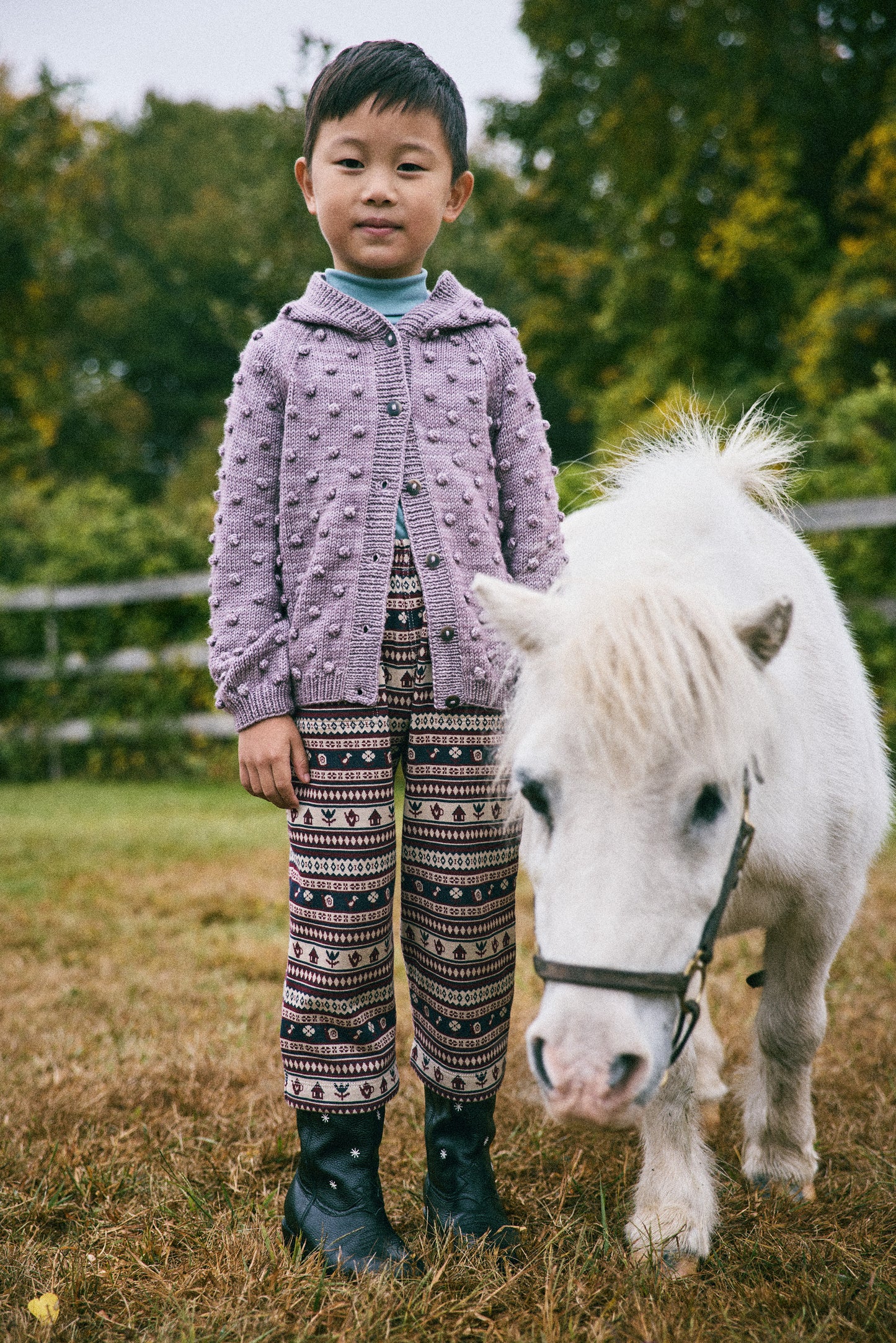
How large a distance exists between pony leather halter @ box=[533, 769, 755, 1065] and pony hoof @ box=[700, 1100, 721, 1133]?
1.02 meters

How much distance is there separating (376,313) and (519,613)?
71 cm

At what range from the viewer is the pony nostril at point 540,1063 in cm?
128

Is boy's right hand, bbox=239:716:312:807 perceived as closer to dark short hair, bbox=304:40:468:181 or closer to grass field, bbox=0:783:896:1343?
grass field, bbox=0:783:896:1343

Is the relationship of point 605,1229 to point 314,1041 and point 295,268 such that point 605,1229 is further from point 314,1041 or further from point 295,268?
point 295,268

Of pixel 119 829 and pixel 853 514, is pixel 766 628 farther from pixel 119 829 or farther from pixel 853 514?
pixel 119 829

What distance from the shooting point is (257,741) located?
1.75m

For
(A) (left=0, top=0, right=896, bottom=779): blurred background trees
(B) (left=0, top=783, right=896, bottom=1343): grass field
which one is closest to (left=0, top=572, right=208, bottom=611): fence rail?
(A) (left=0, top=0, right=896, bottom=779): blurred background trees

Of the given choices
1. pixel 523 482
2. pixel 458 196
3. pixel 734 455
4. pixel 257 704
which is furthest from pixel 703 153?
pixel 257 704

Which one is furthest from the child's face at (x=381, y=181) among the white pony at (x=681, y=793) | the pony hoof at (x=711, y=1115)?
the pony hoof at (x=711, y=1115)

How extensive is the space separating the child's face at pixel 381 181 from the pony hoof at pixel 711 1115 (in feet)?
6.78

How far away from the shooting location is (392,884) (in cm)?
188

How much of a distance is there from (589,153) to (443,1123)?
1481cm

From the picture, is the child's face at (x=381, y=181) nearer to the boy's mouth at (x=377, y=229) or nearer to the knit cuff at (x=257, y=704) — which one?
the boy's mouth at (x=377, y=229)

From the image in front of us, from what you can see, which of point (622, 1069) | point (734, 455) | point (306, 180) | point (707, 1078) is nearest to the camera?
point (622, 1069)
